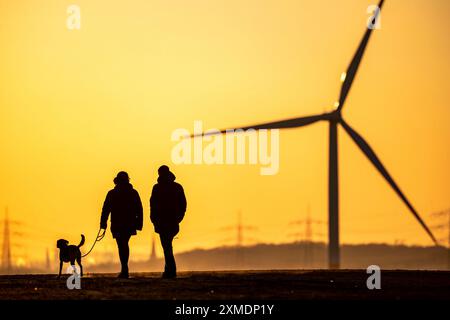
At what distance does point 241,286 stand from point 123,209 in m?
5.34

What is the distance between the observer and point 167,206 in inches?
1375

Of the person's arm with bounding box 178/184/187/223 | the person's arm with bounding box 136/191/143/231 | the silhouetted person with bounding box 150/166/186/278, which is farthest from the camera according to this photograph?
the person's arm with bounding box 136/191/143/231

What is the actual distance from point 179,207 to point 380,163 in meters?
18.9

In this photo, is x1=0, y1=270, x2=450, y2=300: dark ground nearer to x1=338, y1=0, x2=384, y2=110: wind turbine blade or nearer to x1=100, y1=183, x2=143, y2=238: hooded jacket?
x1=100, y1=183, x2=143, y2=238: hooded jacket

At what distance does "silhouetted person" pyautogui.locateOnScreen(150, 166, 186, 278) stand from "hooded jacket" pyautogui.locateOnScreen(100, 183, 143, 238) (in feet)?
1.33

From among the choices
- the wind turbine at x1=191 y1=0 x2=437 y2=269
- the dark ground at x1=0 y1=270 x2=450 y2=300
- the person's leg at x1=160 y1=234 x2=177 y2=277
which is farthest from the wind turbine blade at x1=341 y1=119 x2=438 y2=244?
the person's leg at x1=160 y1=234 x2=177 y2=277

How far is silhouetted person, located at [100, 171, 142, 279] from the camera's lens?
35.1m

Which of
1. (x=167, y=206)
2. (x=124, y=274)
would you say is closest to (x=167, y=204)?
(x=167, y=206)

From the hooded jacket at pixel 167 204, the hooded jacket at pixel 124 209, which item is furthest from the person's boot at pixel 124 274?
the hooded jacket at pixel 167 204

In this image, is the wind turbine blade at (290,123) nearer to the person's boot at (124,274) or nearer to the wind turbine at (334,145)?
the wind turbine at (334,145)

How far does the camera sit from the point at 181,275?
37.8 meters

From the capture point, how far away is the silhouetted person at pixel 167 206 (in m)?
34.8
